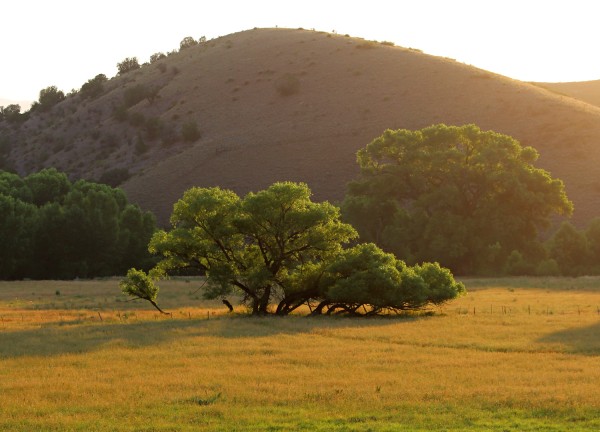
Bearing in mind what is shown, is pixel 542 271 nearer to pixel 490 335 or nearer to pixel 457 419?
pixel 490 335

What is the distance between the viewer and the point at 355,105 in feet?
485

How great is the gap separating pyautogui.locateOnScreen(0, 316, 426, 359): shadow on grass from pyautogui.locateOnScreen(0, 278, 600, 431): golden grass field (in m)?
0.09

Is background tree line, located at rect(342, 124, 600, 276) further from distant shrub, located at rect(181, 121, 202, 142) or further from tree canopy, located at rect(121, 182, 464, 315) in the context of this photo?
distant shrub, located at rect(181, 121, 202, 142)

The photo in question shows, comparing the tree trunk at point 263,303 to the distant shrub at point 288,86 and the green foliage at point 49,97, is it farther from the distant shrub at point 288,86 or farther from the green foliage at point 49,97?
the green foliage at point 49,97

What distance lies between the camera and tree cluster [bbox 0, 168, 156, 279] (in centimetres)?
8700

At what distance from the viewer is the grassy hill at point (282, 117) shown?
128 metres

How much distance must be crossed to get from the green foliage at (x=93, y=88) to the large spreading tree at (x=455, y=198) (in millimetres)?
108930

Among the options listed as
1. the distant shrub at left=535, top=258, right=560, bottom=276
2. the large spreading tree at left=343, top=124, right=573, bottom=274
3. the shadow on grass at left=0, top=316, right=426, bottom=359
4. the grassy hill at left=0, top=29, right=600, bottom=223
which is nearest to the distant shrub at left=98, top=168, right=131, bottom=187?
the grassy hill at left=0, top=29, right=600, bottom=223

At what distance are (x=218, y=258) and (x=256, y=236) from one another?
8.40 feet

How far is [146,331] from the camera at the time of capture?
37.9 meters

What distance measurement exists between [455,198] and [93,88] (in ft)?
404

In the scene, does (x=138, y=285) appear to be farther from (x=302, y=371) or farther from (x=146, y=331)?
(x=302, y=371)

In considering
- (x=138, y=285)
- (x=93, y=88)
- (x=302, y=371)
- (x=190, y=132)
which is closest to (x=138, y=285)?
(x=138, y=285)

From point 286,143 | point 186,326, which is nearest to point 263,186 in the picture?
point 286,143
